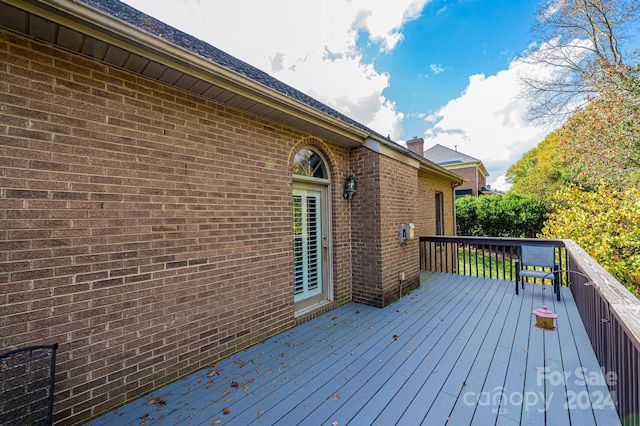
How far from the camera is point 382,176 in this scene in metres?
4.89

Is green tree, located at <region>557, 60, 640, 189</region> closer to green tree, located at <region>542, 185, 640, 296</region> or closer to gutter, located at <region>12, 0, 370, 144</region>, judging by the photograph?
green tree, located at <region>542, 185, 640, 296</region>

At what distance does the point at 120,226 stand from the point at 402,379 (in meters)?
3.09

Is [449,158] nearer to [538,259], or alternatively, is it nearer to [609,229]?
[609,229]

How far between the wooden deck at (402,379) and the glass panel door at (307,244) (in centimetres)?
61

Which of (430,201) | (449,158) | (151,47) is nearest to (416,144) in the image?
(430,201)

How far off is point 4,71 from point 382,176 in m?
4.54

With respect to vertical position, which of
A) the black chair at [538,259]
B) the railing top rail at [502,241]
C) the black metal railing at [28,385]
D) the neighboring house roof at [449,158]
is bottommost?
the black metal railing at [28,385]

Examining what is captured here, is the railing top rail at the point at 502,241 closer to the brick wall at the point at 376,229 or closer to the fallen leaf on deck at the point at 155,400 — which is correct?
the brick wall at the point at 376,229

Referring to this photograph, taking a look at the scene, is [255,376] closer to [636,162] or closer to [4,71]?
[4,71]

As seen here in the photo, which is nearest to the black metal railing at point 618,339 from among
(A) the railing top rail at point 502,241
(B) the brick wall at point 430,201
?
(A) the railing top rail at point 502,241

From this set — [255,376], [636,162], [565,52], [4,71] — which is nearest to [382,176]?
[255,376]

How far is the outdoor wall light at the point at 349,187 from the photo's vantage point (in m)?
4.89

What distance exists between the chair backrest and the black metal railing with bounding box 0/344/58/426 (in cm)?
700

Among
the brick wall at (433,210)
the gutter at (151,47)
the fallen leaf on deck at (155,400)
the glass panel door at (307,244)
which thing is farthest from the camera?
the brick wall at (433,210)
